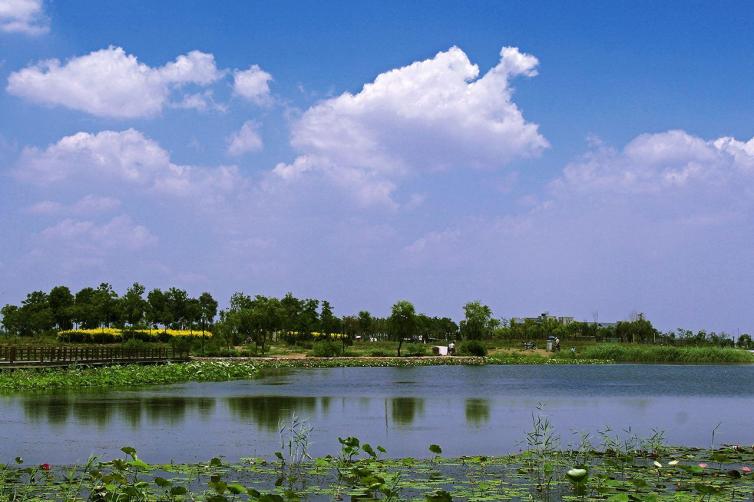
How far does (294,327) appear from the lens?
330 ft

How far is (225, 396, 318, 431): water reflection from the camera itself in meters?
23.5

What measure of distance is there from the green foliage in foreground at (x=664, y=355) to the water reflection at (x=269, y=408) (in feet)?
198

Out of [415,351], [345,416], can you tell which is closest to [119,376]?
[345,416]

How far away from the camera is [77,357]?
50.7 metres

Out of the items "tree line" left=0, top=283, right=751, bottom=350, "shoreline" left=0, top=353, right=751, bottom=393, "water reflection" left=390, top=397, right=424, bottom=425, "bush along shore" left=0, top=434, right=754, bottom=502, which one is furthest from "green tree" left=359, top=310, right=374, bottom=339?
"bush along shore" left=0, top=434, right=754, bottom=502

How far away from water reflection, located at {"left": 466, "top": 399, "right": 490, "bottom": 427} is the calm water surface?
4 centimetres

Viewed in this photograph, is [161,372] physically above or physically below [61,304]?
below

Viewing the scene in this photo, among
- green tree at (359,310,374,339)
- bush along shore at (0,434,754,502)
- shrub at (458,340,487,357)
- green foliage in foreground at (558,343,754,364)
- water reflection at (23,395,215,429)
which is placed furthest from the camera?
green tree at (359,310,374,339)

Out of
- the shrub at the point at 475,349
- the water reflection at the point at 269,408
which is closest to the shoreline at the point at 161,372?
the shrub at the point at 475,349

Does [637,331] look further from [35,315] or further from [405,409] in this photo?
[405,409]

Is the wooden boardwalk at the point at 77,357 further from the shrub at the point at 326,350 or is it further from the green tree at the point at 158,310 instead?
the green tree at the point at 158,310

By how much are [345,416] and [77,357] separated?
103 feet

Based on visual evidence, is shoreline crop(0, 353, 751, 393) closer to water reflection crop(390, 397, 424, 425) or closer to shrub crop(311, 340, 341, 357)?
shrub crop(311, 340, 341, 357)

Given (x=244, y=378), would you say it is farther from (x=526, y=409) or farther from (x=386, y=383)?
(x=526, y=409)
